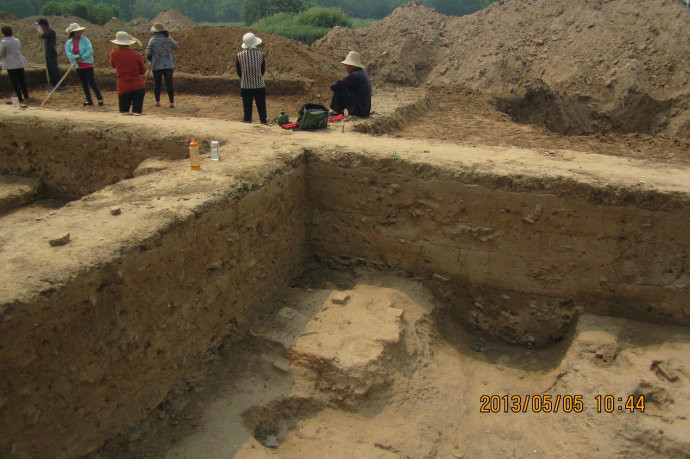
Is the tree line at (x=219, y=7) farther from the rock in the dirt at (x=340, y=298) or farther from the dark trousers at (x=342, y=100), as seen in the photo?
the rock in the dirt at (x=340, y=298)

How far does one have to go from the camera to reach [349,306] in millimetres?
4875

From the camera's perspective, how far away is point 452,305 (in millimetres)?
5328

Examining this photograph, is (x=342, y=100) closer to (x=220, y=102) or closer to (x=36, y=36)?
(x=220, y=102)

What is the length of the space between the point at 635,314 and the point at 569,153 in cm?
190

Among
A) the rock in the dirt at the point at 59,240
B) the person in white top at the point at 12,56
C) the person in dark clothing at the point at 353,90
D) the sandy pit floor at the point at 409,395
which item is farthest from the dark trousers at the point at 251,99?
the rock in the dirt at the point at 59,240

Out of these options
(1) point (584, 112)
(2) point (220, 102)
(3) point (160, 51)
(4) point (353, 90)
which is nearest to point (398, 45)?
(1) point (584, 112)

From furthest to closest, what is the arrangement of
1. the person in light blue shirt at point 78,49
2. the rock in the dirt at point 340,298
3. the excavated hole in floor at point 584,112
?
the excavated hole in floor at point 584,112, the person in light blue shirt at point 78,49, the rock in the dirt at point 340,298

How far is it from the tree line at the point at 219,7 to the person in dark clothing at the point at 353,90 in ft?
Answer: 97.3

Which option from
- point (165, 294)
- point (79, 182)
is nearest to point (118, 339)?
point (165, 294)

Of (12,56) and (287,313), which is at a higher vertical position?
(12,56)

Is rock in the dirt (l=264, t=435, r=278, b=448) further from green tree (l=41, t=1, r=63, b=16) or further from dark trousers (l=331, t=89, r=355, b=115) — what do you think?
green tree (l=41, t=1, r=63, b=16)

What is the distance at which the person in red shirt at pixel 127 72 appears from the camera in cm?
786

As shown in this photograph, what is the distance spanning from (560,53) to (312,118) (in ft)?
28.5
